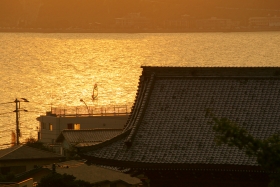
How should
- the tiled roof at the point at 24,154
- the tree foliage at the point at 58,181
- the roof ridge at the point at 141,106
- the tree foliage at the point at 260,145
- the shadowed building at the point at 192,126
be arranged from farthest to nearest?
the tiled roof at the point at 24,154 < the tree foliage at the point at 58,181 < the roof ridge at the point at 141,106 < the shadowed building at the point at 192,126 < the tree foliage at the point at 260,145

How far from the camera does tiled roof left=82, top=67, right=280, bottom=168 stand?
38.1 feet

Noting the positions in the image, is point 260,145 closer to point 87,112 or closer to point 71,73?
point 87,112

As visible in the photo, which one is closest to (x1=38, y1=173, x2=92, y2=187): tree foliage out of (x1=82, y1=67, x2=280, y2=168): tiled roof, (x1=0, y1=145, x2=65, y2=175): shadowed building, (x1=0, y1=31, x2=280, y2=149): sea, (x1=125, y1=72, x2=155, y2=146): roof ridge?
(x1=82, y1=67, x2=280, y2=168): tiled roof

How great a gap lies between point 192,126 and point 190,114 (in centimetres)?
21

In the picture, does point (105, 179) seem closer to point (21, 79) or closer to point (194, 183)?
point (194, 183)

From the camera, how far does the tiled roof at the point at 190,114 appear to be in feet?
38.1

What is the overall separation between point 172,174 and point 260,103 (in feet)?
5.16

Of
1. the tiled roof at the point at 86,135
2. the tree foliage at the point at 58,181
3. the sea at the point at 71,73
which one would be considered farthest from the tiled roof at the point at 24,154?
the sea at the point at 71,73

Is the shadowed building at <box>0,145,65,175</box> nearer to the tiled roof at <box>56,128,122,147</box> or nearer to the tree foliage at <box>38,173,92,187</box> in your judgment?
the tiled roof at <box>56,128,122,147</box>

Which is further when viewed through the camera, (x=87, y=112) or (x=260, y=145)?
(x=87, y=112)

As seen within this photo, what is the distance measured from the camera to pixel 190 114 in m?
12.1

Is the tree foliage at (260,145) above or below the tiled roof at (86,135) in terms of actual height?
below

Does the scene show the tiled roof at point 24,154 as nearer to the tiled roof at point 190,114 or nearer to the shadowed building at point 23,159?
the shadowed building at point 23,159

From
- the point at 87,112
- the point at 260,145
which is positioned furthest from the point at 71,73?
the point at 260,145
